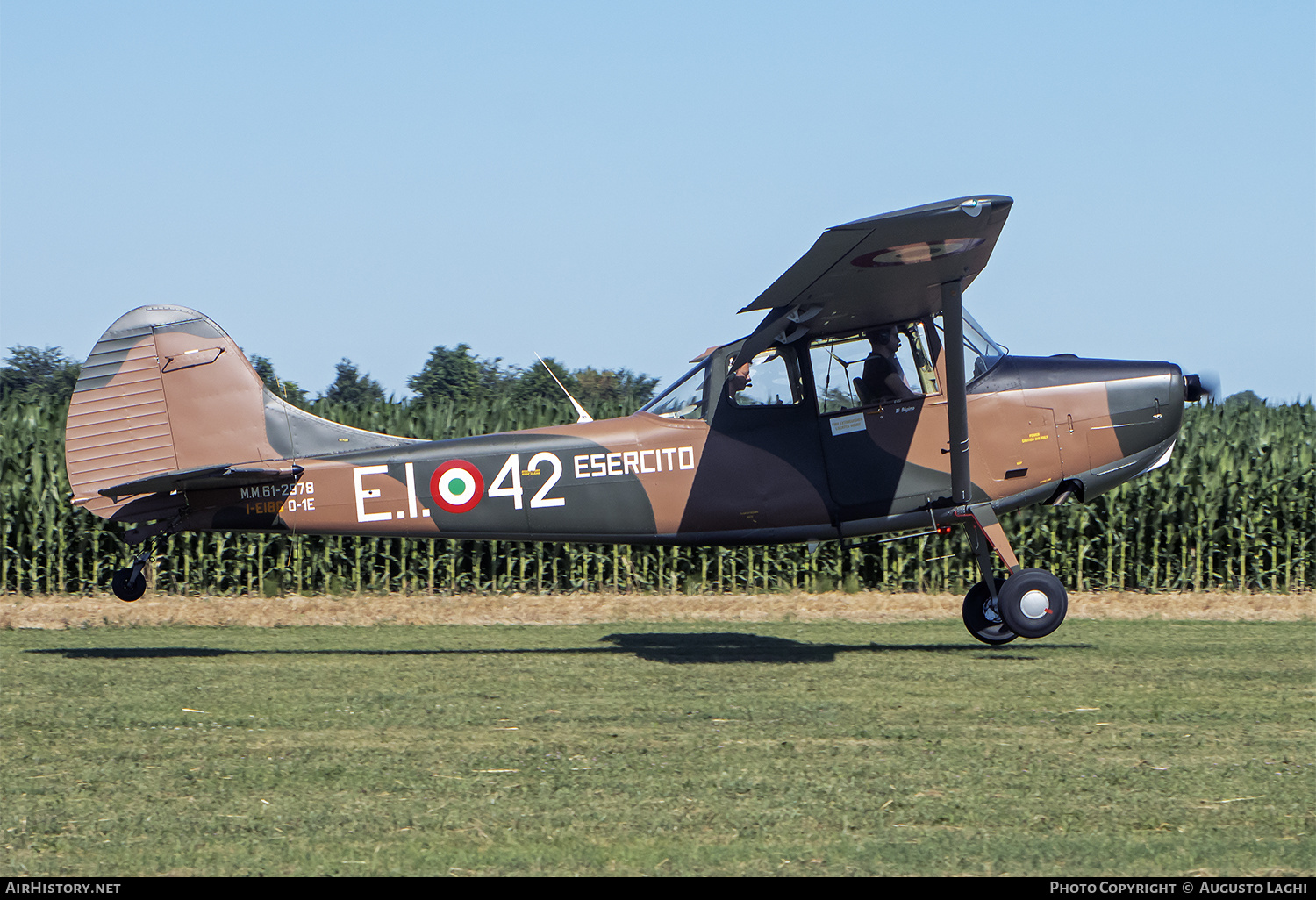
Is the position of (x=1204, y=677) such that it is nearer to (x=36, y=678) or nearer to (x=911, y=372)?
(x=911, y=372)

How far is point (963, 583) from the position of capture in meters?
16.0

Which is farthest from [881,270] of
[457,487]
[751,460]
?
[457,487]

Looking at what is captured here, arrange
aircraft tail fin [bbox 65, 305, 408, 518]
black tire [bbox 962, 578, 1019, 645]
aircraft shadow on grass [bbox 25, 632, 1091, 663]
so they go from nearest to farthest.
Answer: aircraft tail fin [bbox 65, 305, 408, 518] → aircraft shadow on grass [bbox 25, 632, 1091, 663] → black tire [bbox 962, 578, 1019, 645]

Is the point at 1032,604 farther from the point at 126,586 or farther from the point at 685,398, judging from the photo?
the point at 126,586

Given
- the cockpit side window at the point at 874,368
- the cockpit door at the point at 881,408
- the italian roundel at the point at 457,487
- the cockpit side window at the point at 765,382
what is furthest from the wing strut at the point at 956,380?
the italian roundel at the point at 457,487

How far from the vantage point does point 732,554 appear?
634 inches

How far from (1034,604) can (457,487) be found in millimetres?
4877

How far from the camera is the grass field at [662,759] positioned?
4719mm

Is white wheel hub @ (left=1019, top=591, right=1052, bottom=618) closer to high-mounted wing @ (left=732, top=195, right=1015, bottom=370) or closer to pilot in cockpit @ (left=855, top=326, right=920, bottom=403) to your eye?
pilot in cockpit @ (left=855, top=326, right=920, bottom=403)

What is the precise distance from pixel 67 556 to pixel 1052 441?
13.1m

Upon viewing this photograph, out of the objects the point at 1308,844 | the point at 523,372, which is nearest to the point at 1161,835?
the point at 1308,844

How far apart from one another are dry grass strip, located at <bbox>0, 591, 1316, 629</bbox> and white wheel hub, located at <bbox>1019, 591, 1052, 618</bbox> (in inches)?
149

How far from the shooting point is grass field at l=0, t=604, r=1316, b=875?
15.5ft

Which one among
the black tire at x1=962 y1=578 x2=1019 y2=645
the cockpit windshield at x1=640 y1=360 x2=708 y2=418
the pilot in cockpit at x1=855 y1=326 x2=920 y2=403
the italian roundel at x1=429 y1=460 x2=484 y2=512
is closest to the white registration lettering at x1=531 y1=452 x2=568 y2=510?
the italian roundel at x1=429 y1=460 x2=484 y2=512
